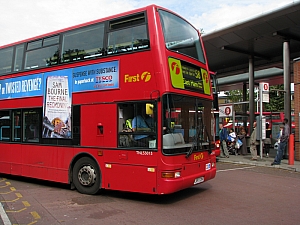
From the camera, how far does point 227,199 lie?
7613mm

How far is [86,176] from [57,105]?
2161 mm

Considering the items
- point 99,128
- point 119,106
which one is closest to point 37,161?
point 99,128

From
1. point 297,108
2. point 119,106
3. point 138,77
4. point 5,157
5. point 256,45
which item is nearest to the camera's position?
point 138,77

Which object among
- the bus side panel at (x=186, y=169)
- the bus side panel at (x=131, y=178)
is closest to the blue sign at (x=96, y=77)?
the bus side panel at (x=131, y=178)

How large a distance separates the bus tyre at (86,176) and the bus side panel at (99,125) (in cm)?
48

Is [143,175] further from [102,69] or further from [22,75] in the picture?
[22,75]

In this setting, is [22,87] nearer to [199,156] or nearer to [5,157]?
[5,157]

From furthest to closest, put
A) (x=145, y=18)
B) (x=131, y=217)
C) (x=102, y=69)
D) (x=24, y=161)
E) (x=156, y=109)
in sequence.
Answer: (x=24, y=161) → (x=102, y=69) → (x=145, y=18) → (x=156, y=109) → (x=131, y=217)

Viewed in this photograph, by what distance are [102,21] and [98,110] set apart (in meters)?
2.25

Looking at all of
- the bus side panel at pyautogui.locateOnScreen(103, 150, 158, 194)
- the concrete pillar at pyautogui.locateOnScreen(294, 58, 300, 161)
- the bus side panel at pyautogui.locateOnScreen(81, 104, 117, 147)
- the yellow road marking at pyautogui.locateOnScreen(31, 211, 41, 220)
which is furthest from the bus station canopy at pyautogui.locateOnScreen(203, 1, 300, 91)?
the yellow road marking at pyautogui.locateOnScreen(31, 211, 41, 220)

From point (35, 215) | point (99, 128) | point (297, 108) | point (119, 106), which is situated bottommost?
point (35, 215)

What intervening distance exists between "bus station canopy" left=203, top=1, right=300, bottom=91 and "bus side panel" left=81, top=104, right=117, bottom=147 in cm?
967

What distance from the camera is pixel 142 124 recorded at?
7164 mm

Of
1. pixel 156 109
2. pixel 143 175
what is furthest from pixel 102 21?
pixel 143 175
